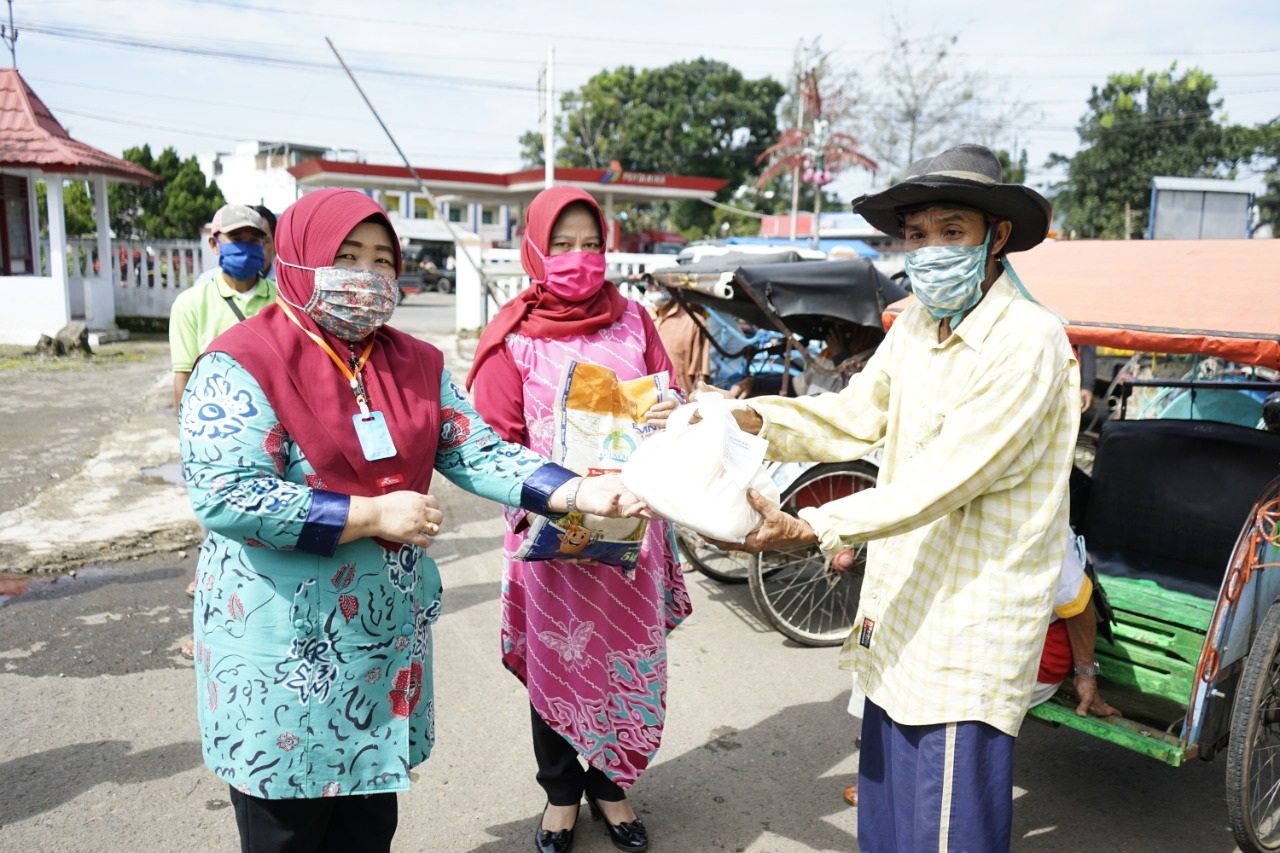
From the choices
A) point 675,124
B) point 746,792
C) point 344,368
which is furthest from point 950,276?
point 675,124

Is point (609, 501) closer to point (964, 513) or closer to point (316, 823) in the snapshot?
point (964, 513)

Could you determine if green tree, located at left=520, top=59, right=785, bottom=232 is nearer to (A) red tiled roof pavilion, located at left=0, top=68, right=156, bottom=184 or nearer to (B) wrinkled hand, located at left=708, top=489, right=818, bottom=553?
(A) red tiled roof pavilion, located at left=0, top=68, right=156, bottom=184

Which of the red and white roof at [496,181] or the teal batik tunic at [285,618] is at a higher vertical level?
the red and white roof at [496,181]

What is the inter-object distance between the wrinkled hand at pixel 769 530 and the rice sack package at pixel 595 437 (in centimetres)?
53

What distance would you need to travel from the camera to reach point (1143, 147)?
92.9 feet

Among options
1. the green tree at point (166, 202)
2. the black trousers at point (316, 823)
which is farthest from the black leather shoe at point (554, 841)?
the green tree at point (166, 202)

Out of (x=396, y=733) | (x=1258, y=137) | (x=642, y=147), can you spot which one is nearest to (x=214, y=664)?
(x=396, y=733)

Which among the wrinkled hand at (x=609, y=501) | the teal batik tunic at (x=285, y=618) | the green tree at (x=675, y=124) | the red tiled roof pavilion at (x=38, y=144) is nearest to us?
the teal batik tunic at (x=285, y=618)

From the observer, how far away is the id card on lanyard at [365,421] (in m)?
1.95

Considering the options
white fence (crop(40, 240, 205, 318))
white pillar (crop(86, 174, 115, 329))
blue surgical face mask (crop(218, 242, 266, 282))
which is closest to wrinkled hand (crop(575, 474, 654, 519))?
blue surgical face mask (crop(218, 242, 266, 282))

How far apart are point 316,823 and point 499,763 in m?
1.41

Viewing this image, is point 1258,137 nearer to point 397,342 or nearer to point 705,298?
point 705,298

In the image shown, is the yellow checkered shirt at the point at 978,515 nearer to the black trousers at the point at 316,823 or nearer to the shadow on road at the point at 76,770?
the black trousers at the point at 316,823

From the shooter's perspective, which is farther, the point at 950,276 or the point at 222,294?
the point at 222,294
